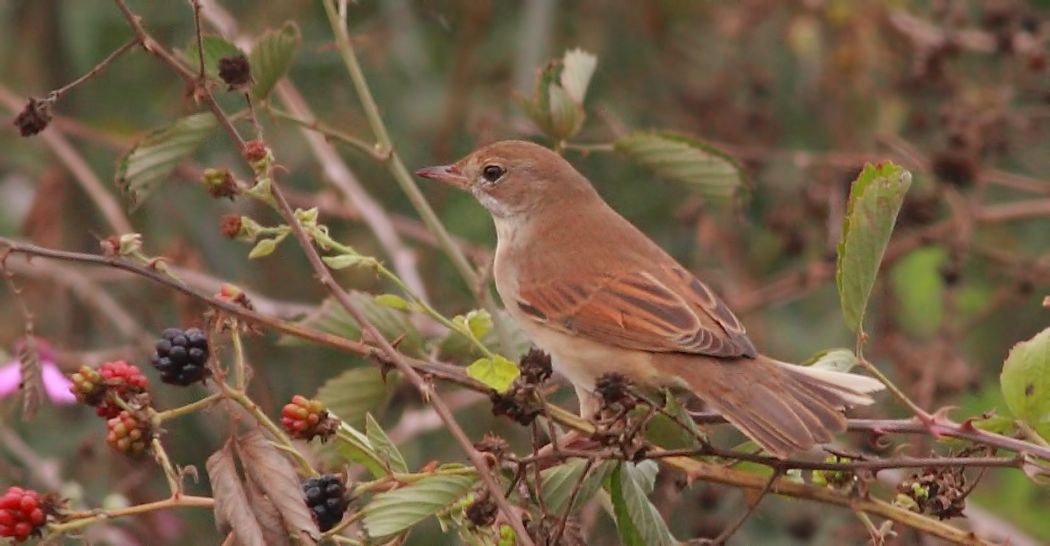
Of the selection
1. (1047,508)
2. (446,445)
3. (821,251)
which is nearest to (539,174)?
(446,445)

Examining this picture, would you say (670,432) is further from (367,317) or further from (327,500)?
(367,317)

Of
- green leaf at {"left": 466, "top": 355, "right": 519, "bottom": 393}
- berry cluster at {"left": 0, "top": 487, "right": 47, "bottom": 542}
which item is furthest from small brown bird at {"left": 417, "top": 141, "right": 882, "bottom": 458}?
berry cluster at {"left": 0, "top": 487, "right": 47, "bottom": 542}

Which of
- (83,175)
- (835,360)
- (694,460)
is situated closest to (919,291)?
(83,175)

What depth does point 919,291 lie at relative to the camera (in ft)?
23.2

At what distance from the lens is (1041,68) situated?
5.90m

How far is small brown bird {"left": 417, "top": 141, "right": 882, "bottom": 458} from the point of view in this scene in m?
Answer: 3.32

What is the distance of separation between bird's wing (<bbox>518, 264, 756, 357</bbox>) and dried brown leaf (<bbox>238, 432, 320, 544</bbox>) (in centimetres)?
152

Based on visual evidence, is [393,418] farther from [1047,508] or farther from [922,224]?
[1047,508]

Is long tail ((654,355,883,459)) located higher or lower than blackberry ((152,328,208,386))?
lower

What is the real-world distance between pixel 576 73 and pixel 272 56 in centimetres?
98

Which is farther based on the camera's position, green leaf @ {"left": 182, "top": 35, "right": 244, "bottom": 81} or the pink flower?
the pink flower

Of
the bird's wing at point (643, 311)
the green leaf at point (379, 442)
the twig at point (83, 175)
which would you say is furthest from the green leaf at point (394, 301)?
the twig at point (83, 175)

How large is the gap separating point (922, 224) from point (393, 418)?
2222 mm

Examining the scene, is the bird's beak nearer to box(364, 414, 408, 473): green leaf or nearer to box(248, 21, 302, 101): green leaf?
box(248, 21, 302, 101): green leaf
